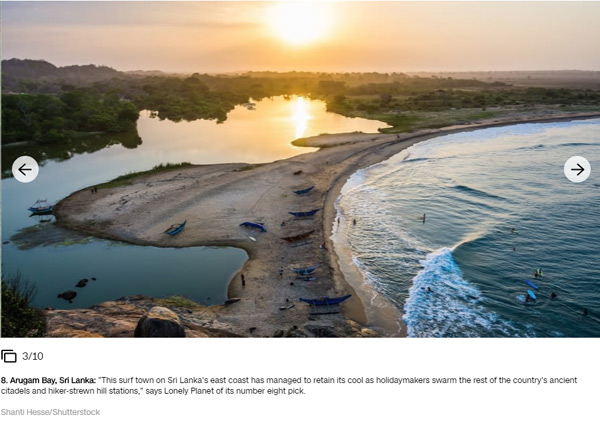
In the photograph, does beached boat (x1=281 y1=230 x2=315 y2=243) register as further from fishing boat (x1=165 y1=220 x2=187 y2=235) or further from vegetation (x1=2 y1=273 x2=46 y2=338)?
vegetation (x1=2 y1=273 x2=46 y2=338)

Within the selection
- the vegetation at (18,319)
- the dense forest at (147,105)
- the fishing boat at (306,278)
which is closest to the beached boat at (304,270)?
the fishing boat at (306,278)

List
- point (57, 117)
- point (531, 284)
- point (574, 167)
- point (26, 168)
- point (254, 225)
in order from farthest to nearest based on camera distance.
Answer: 1. point (57, 117)
2. point (254, 225)
3. point (531, 284)
4. point (574, 167)
5. point (26, 168)

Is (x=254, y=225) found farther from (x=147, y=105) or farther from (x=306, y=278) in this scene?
(x=147, y=105)

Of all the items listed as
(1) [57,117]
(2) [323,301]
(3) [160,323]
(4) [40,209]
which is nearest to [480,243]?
(2) [323,301]

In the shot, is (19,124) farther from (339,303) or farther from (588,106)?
(588,106)

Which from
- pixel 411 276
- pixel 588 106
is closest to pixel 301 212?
pixel 411 276

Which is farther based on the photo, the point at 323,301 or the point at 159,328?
the point at 323,301

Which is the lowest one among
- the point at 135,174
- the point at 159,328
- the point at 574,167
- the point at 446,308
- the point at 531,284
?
the point at 446,308
